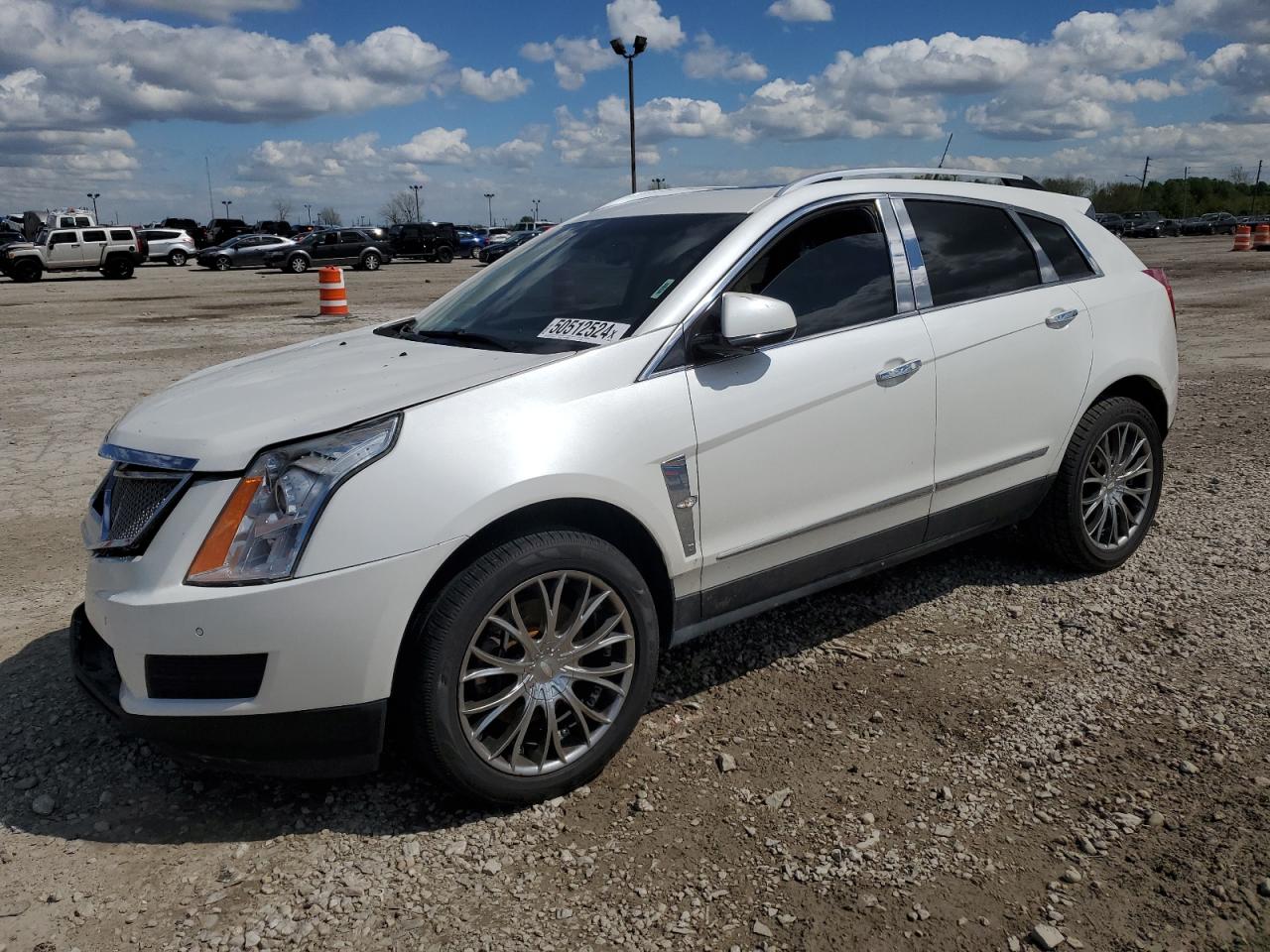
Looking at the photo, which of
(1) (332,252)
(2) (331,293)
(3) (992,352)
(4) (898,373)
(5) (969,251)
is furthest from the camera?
(1) (332,252)

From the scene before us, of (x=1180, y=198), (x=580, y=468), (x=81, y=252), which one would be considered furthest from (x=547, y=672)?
(x=1180, y=198)

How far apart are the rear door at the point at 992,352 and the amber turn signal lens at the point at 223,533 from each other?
8.03ft

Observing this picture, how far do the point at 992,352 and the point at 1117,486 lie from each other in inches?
46.6

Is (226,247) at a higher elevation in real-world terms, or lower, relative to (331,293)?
higher

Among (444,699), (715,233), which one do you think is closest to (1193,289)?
(715,233)

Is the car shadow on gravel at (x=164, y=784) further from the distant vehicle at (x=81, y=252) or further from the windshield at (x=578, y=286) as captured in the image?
the distant vehicle at (x=81, y=252)

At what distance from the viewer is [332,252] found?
39.7 m

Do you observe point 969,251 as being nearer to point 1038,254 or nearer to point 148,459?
point 1038,254

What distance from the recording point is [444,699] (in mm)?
2770

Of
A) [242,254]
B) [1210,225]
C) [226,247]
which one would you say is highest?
[1210,225]

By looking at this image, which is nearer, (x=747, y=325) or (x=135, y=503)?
(x=135, y=503)

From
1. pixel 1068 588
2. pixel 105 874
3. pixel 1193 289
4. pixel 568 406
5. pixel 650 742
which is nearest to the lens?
pixel 105 874

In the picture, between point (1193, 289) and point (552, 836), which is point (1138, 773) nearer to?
point (552, 836)

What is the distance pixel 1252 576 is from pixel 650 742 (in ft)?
9.88
